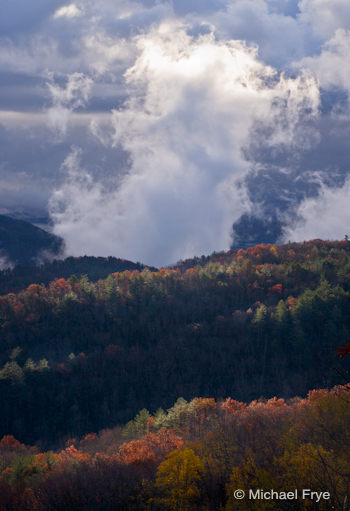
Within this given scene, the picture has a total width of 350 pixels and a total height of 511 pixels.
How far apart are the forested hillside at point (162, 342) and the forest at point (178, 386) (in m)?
0.33

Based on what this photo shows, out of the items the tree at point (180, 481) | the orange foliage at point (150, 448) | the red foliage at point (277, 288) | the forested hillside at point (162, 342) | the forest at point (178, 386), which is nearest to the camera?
the tree at point (180, 481)

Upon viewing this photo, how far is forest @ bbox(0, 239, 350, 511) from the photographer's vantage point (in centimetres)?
3102

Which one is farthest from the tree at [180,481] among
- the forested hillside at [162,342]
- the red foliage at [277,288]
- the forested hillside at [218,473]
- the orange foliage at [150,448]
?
the red foliage at [277,288]

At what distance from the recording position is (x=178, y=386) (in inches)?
3777

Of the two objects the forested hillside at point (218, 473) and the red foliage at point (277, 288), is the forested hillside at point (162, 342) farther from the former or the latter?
the forested hillside at point (218, 473)

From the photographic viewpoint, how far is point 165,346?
108688 millimetres

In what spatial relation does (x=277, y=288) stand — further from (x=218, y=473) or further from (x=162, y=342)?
→ (x=218, y=473)

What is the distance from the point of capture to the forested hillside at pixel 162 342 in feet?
292

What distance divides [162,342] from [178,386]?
1626 centimetres

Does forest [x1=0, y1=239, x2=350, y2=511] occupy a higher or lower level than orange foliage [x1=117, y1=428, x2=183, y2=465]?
higher

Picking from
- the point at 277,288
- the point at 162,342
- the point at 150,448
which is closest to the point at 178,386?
the point at 162,342

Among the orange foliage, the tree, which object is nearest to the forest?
the tree

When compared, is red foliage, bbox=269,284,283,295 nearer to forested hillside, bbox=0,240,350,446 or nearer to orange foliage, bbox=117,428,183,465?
forested hillside, bbox=0,240,350,446

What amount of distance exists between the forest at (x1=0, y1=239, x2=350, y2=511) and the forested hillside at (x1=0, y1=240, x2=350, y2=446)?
0.33m
